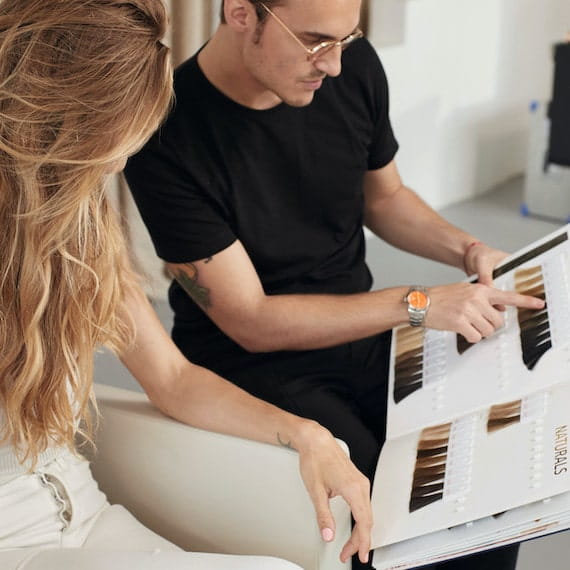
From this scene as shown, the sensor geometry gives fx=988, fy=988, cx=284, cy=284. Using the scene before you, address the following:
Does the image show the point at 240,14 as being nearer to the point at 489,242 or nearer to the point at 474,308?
the point at 474,308

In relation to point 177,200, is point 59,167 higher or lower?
higher

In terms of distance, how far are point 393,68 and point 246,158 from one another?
90.5 inches

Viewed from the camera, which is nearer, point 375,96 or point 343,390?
point 343,390

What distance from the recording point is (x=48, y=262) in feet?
3.85

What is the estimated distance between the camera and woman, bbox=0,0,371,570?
1104mm

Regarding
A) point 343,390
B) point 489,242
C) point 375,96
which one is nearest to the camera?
point 343,390

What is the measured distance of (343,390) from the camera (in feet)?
5.45

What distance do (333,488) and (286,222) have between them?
1.96 ft

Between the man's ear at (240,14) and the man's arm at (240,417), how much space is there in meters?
0.48

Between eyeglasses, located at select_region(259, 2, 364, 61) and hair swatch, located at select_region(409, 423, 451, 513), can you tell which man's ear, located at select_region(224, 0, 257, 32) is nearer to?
eyeglasses, located at select_region(259, 2, 364, 61)

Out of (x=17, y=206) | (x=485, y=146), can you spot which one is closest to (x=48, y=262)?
(x=17, y=206)

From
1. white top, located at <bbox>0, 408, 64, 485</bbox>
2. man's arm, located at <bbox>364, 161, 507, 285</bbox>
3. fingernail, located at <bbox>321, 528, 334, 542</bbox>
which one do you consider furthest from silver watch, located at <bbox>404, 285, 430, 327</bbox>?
white top, located at <bbox>0, 408, 64, 485</bbox>

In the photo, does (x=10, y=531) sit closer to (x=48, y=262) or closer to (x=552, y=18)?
(x=48, y=262)

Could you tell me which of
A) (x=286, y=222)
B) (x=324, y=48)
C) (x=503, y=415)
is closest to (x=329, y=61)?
(x=324, y=48)
